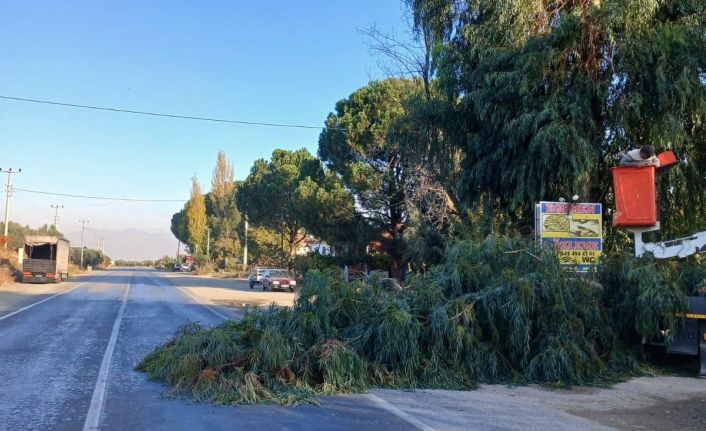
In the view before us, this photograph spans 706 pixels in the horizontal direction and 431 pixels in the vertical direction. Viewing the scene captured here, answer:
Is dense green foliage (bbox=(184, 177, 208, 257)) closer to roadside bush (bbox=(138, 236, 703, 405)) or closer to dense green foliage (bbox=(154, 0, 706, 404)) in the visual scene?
dense green foliage (bbox=(154, 0, 706, 404))

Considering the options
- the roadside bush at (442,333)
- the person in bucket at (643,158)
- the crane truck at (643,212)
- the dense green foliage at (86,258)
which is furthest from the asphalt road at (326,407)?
the dense green foliage at (86,258)

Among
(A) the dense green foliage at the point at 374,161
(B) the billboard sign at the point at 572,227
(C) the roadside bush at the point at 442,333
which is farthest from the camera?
(A) the dense green foliage at the point at 374,161

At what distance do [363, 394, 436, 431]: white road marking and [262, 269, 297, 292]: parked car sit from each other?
32.2m

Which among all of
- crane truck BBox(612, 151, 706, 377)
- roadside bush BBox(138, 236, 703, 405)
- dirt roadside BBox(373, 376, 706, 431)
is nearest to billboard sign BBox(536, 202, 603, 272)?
crane truck BBox(612, 151, 706, 377)

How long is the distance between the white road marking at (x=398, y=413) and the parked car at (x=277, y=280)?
106 feet

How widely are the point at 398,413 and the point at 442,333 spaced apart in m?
2.44

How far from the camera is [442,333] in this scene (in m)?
9.61

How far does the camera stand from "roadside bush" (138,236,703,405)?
28.5ft

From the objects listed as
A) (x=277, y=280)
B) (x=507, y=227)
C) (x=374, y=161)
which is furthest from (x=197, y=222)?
(x=507, y=227)

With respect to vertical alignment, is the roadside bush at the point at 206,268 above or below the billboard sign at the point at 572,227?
below

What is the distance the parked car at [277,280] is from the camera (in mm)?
41031

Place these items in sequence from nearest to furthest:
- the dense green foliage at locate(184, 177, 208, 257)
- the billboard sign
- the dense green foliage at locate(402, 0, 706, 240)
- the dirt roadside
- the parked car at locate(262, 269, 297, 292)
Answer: the dirt roadside → the billboard sign → the dense green foliage at locate(402, 0, 706, 240) → the parked car at locate(262, 269, 297, 292) → the dense green foliage at locate(184, 177, 208, 257)

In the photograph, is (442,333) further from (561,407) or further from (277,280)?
(277,280)

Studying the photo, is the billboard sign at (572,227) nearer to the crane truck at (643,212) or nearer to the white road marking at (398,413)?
the crane truck at (643,212)
